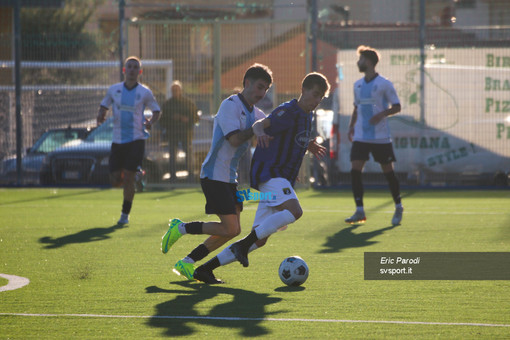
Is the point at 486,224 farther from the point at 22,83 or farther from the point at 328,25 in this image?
the point at 22,83

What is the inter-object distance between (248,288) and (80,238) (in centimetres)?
369

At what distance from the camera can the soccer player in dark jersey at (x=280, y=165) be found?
6871 mm

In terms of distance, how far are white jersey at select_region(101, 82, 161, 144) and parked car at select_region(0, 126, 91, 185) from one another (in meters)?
6.29

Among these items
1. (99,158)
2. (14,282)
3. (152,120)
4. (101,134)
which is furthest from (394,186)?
(101,134)

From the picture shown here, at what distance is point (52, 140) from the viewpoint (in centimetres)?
1778

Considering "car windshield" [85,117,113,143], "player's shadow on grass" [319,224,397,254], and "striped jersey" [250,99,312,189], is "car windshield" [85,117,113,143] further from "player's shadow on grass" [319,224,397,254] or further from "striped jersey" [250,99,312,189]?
"striped jersey" [250,99,312,189]

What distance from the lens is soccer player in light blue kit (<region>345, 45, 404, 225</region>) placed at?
36.3 feet

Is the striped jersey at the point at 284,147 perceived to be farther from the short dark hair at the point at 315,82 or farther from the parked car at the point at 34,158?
the parked car at the point at 34,158

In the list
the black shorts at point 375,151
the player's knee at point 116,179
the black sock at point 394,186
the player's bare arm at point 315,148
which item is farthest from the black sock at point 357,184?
the player's bare arm at point 315,148

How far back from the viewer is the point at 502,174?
16609 mm

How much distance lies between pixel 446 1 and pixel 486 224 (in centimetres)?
866

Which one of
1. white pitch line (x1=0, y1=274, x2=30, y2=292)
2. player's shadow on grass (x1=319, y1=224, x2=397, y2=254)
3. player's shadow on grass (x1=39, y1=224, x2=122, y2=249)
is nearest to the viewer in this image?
white pitch line (x1=0, y1=274, x2=30, y2=292)

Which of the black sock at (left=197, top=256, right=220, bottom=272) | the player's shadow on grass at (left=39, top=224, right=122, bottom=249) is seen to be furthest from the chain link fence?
the black sock at (left=197, top=256, right=220, bottom=272)

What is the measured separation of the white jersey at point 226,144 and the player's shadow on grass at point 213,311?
92 cm
